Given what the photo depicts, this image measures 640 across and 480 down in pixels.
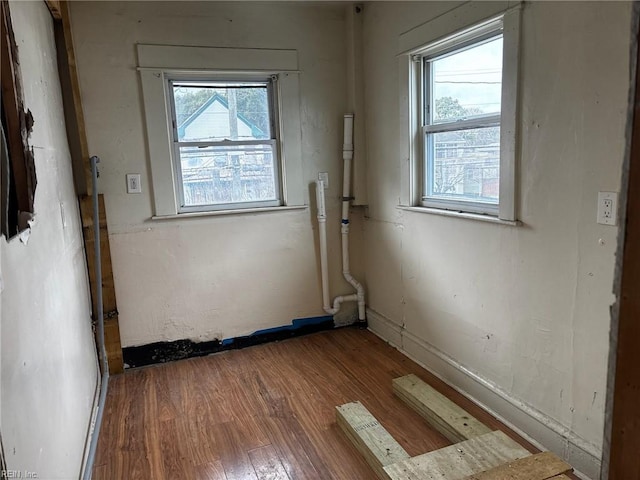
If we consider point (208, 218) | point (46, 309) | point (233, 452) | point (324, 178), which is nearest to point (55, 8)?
point (208, 218)

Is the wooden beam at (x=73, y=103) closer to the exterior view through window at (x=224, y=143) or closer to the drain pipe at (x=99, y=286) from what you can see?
the drain pipe at (x=99, y=286)

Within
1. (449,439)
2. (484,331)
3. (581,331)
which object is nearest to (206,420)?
(449,439)

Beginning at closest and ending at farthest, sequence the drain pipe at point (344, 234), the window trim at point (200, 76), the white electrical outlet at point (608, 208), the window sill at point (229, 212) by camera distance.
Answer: the white electrical outlet at point (608, 208) → the window trim at point (200, 76) → the window sill at point (229, 212) → the drain pipe at point (344, 234)

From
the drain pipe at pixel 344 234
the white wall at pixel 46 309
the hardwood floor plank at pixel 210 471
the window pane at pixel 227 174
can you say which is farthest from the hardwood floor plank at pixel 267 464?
the window pane at pixel 227 174

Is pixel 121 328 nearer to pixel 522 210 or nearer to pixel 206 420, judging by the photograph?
pixel 206 420

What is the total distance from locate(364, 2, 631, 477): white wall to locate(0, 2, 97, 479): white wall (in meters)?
2.00

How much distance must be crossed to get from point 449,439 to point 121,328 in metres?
2.26

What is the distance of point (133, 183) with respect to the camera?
2990 mm

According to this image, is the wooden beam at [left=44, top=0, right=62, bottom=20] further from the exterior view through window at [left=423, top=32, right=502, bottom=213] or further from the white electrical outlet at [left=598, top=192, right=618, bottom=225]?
the white electrical outlet at [left=598, top=192, right=618, bottom=225]

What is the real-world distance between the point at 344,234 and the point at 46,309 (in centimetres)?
234

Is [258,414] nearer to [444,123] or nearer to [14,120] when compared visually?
[14,120]

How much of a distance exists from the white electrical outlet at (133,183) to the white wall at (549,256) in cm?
192

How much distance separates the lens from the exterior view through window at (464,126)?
2277mm

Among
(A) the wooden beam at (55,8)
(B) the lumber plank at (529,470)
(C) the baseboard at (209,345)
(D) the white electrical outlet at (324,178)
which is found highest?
(A) the wooden beam at (55,8)
